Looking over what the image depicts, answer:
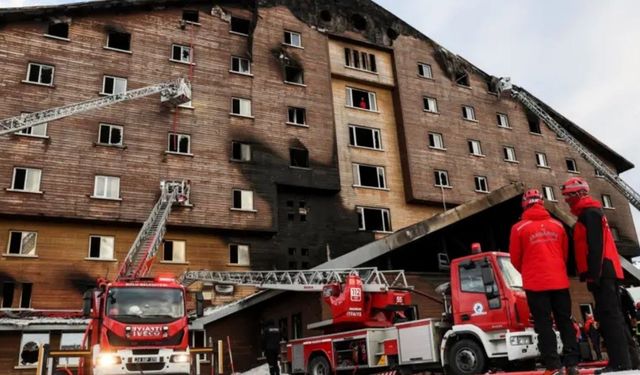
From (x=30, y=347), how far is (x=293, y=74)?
20764 mm

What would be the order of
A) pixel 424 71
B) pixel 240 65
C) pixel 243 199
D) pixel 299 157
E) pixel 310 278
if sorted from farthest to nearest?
pixel 424 71 → pixel 240 65 → pixel 299 157 → pixel 243 199 → pixel 310 278

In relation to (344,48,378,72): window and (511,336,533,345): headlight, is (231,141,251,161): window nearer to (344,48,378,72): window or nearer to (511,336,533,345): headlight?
(344,48,378,72): window

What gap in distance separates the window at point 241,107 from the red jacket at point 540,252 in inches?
1012

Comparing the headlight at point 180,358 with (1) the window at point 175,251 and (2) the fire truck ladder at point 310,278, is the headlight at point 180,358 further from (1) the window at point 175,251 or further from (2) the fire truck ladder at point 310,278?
(1) the window at point 175,251

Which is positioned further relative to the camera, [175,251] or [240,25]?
[240,25]

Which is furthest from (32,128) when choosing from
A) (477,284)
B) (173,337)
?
(477,284)

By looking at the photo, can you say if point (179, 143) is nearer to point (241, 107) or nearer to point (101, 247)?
point (241, 107)

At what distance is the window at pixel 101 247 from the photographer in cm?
2670

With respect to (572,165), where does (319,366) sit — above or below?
below

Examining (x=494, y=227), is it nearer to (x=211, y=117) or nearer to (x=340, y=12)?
(x=211, y=117)

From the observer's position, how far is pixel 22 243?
2544 centimetres

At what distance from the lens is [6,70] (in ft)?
88.8

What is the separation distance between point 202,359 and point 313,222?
9.82 metres

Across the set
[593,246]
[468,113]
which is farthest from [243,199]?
[593,246]
